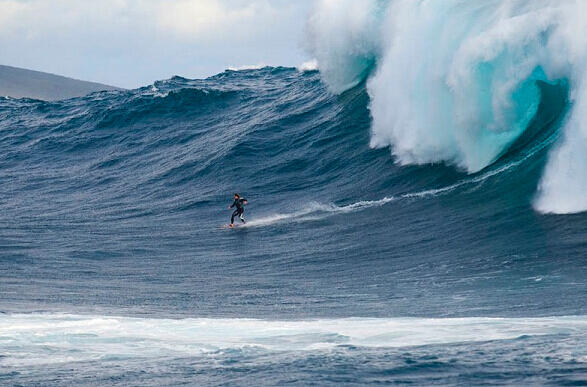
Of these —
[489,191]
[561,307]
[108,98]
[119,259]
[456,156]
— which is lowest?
[561,307]

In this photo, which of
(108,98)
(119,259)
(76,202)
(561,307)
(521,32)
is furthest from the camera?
(108,98)

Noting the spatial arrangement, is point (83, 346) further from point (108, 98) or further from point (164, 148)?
point (108, 98)

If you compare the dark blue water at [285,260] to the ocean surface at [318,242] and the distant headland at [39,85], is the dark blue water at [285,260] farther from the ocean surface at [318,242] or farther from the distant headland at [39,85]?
the distant headland at [39,85]

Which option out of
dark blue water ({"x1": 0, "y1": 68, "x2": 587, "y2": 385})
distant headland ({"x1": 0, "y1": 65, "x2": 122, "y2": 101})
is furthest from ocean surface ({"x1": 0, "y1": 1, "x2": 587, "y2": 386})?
distant headland ({"x1": 0, "y1": 65, "x2": 122, "y2": 101})

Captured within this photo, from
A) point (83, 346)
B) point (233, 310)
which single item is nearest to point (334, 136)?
point (233, 310)

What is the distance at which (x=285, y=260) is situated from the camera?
16.4m

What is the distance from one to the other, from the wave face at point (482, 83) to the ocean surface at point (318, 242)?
6cm

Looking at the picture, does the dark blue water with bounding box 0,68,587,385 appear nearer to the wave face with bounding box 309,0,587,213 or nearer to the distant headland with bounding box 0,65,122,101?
the wave face with bounding box 309,0,587,213

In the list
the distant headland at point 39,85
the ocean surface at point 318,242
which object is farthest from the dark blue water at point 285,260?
the distant headland at point 39,85

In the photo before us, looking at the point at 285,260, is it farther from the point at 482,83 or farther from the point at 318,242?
the point at 482,83

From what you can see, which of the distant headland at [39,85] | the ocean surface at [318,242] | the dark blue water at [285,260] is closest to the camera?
the dark blue water at [285,260]

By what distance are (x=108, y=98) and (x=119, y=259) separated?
88.9 feet

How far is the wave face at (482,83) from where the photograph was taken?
17.2m

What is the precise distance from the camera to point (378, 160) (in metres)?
22.4
